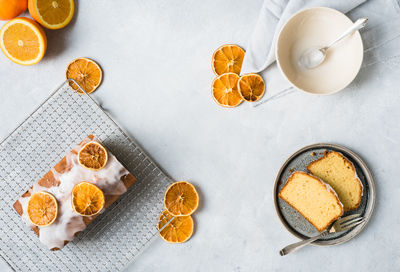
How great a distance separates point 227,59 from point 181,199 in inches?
45.0

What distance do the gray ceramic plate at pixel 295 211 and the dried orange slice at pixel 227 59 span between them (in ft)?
2.69

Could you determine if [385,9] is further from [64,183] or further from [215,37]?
[64,183]

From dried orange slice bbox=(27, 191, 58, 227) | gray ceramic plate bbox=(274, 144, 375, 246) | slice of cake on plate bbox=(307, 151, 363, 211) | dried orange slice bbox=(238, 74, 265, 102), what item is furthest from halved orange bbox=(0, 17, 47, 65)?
slice of cake on plate bbox=(307, 151, 363, 211)

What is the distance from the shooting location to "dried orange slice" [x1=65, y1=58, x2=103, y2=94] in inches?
109

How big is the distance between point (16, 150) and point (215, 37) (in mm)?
1808

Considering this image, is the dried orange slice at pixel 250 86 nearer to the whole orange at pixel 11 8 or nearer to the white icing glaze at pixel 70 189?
the white icing glaze at pixel 70 189

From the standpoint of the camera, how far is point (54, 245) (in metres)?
2.53

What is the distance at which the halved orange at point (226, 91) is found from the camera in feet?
8.86

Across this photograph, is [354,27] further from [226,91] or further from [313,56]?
[226,91]

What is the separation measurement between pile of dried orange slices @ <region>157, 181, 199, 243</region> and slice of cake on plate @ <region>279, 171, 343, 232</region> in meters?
0.69

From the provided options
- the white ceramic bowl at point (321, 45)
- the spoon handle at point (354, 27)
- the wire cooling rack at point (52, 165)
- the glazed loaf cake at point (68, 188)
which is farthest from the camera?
the wire cooling rack at point (52, 165)

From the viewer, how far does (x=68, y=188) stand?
2480 mm

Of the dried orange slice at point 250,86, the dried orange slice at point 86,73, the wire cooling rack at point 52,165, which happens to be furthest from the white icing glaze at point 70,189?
the dried orange slice at point 250,86

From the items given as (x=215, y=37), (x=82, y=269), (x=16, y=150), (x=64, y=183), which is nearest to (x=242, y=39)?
(x=215, y=37)
